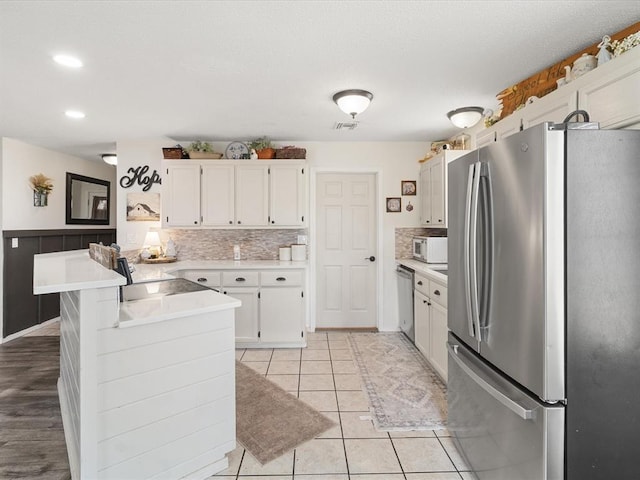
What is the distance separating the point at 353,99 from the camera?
2.68 metres

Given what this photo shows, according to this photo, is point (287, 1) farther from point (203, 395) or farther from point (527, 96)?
point (203, 395)

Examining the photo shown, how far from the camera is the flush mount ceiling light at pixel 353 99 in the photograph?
2672mm

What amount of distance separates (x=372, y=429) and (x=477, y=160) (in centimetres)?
181

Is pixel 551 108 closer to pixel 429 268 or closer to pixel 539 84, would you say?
pixel 539 84

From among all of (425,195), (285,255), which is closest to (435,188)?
(425,195)

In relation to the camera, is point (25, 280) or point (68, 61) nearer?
point (68, 61)

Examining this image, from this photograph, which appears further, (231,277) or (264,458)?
(231,277)

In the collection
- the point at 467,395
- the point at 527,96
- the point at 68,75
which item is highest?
the point at 68,75

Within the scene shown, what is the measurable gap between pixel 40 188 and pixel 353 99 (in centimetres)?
428

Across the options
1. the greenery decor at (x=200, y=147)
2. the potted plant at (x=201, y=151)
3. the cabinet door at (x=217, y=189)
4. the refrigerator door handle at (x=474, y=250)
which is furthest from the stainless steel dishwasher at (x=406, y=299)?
the greenery decor at (x=200, y=147)

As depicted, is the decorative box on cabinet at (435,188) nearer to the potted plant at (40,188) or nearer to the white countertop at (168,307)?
the white countertop at (168,307)

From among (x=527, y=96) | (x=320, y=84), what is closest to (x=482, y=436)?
(x=527, y=96)

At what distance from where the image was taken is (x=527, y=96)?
2.41m

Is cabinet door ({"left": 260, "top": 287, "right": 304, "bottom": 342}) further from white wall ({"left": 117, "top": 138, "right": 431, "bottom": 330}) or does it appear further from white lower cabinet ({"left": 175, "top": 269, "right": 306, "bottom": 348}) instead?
white wall ({"left": 117, "top": 138, "right": 431, "bottom": 330})
